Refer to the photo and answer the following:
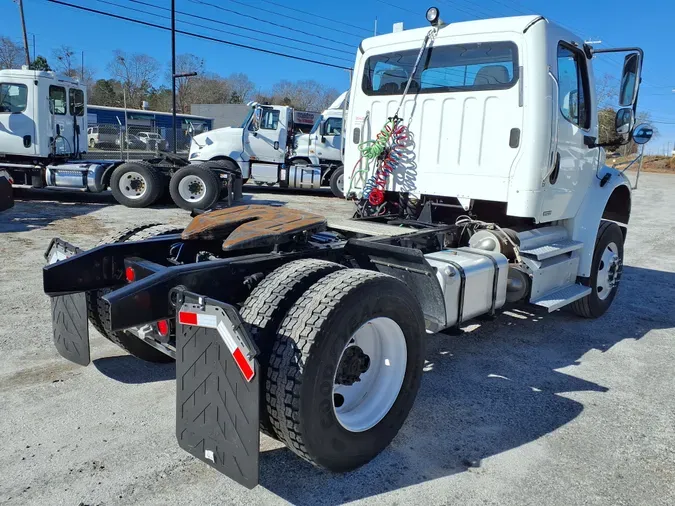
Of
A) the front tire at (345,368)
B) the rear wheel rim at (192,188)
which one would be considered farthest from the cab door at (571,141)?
the rear wheel rim at (192,188)

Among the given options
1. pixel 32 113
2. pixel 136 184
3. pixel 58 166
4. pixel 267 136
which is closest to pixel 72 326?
pixel 136 184

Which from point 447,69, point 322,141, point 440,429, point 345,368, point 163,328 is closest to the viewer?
point 345,368

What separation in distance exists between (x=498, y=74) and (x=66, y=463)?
4415 millimetres

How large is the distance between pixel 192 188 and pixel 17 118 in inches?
185

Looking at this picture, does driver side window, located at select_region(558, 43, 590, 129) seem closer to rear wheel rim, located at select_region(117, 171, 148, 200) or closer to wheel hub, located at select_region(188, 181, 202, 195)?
wheel hub, located at select_region(188, 181, 202, 195)

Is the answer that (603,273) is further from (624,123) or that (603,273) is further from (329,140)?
(329,140)

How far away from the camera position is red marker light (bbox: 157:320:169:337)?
316cm

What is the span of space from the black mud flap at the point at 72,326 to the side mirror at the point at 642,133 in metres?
5.23

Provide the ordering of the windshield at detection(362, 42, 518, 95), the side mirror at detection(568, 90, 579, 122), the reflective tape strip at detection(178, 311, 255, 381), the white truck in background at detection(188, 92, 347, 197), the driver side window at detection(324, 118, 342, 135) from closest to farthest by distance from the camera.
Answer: the reflective tape strip at detection(178, 311, 255, 381) < the windshield at detection(362, 42, 518, 95) < the side mirror at detection(568, 90, 579, 122) < the white truck in background at detection(188, 92, 347, 197) < the driver side window at detection(324, 118, 342, 135)

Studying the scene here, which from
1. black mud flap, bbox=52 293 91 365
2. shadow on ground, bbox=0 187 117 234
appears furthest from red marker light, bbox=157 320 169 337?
shadow on ground, bbox=0 187 117 234

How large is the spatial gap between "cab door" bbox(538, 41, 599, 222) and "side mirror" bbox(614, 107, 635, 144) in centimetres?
23

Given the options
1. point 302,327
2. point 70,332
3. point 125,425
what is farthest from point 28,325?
point 302,327

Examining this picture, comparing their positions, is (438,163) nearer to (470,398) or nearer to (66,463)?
(470,398)

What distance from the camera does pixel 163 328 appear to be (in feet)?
10.5
